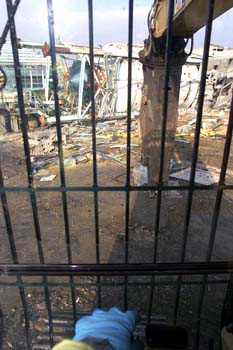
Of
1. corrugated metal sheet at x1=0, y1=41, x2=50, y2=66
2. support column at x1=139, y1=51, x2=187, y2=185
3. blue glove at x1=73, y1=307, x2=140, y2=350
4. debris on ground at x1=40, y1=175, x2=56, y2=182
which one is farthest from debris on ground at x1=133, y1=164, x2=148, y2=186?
corrugated metal sheet at x1=0, y1=41, x2=50, y2=66

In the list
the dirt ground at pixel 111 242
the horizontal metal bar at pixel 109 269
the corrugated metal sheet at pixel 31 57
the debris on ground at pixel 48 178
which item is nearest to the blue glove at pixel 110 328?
the horizontal metal bar at pixel 109 269

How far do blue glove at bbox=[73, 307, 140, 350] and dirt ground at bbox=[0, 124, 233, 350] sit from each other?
68cm

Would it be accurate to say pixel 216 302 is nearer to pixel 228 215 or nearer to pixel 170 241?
pixel 170 241

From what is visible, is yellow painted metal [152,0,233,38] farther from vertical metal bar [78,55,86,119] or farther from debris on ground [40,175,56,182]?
vertical metal bar [78,55,86,119]

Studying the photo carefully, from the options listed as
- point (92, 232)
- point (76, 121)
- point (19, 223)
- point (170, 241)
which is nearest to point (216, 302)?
point (170, 241)

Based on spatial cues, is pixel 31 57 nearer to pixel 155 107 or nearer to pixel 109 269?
pixel 155 107

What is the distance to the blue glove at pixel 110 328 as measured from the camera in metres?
1.13

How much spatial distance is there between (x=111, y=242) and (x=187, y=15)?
3136 millimetres

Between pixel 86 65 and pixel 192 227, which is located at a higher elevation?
pixel 86 65

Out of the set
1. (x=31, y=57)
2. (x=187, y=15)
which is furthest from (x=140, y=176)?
(x=31, y=57)

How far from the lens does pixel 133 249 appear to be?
402 cm

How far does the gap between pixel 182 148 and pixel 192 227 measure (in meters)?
5.14

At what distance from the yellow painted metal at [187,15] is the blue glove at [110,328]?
2.48 meters

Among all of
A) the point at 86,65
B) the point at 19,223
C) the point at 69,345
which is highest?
the point at 86,65
